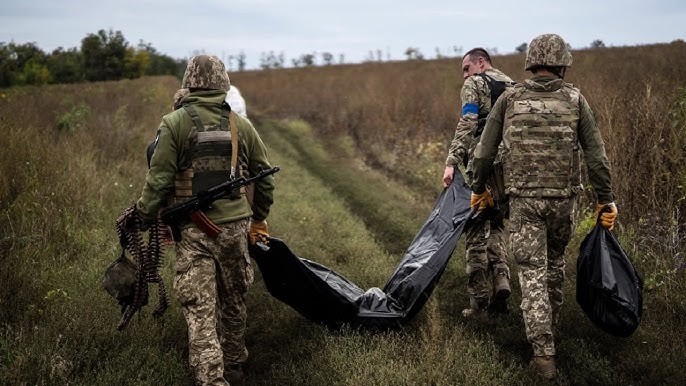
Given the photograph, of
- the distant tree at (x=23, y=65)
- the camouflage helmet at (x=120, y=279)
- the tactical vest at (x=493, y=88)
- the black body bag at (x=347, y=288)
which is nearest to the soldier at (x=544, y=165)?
the black body bag at (x=347, y=288)

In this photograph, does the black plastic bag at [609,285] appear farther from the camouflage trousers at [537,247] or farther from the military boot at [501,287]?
the military boot at [501,287]

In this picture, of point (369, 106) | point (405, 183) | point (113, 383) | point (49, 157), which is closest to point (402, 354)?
point (113, 383)

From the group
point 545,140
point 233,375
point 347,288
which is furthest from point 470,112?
point 233,375

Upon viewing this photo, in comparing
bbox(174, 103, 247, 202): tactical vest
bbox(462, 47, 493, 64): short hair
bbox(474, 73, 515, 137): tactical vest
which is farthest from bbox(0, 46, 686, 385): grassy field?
bbox(462, 47, 493, 64): short hair

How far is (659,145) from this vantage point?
6320 millimetres

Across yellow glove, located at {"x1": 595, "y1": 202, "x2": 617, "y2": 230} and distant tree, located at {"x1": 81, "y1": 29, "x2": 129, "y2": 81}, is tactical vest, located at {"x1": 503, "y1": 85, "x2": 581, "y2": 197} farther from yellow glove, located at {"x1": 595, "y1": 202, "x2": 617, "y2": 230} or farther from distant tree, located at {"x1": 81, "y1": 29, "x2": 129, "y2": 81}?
distant tree, located at {"x1": 81, "y1": 29, "x2": 129, "y2": 81}

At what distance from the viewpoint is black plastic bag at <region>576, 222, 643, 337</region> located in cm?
414

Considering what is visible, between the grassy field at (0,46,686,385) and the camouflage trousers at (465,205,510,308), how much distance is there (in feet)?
0.99

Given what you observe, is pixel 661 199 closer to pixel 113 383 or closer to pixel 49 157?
pixel 113 383

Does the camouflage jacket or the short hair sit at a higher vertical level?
the short hair

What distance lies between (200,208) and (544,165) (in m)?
2.50

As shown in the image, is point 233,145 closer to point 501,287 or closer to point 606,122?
point 501,287

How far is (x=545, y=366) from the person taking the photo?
4.11 m

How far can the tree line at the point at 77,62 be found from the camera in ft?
122
